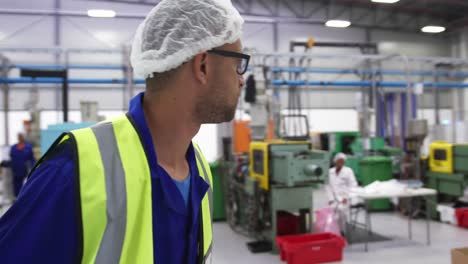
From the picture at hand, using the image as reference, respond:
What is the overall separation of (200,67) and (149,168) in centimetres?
27

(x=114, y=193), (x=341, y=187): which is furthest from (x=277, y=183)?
(x=114, y=193)

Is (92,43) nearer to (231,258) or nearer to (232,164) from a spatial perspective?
(232,164)

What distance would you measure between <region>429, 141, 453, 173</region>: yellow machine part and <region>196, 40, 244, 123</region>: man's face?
5.25 metres

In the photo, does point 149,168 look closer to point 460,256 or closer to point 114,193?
point 114,193

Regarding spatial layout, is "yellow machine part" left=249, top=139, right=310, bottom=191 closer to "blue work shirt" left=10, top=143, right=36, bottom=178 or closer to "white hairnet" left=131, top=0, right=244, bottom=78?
"white hairnet" left=131, top=0, right=244, bottom=78

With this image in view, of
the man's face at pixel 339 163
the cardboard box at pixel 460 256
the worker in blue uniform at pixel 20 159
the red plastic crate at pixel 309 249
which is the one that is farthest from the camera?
the worker in blue uniform at pixel 20 159

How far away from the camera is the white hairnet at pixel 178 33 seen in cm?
92

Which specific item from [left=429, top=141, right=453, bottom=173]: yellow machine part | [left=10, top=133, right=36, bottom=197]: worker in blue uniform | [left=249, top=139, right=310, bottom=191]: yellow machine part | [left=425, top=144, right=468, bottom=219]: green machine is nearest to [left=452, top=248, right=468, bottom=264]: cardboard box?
[left=249, top=139, right=310, bottom=191]: yellow machine part

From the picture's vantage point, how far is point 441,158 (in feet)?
17.7

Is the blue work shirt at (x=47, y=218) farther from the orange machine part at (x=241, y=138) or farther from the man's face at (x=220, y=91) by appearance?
the orange machine part at (x=241, y=138)

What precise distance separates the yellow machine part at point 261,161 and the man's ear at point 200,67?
3.21 meters

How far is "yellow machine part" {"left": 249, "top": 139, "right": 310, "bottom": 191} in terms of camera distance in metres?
4.11

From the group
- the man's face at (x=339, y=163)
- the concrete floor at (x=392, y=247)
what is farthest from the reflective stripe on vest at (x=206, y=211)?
the man's face at (x=339, y=163)

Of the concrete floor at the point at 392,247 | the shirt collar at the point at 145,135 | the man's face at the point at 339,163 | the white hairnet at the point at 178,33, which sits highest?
the white hairnet at the point at 178,33
